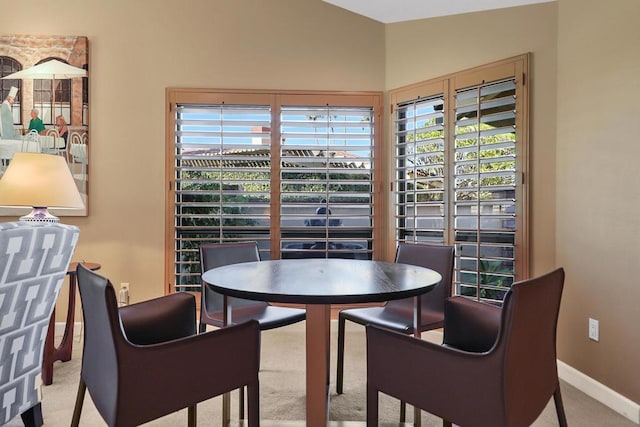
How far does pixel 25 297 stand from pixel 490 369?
1666 mm

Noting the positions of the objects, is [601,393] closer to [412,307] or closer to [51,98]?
[412,307]

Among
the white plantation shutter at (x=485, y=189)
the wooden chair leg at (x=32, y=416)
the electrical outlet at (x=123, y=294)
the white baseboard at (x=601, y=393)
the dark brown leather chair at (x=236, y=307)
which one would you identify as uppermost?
the white plantation shutter at (x=485, y=189)

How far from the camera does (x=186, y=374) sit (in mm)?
1210

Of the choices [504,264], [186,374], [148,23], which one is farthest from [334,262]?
[148,23]

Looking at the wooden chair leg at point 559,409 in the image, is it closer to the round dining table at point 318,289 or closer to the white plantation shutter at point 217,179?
the round dining table at point 318,289

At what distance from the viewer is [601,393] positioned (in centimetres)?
211

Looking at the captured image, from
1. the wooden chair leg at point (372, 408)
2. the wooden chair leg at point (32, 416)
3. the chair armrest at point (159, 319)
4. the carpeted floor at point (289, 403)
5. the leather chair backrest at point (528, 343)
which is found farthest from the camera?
the carpeted floor at point (289, 403)

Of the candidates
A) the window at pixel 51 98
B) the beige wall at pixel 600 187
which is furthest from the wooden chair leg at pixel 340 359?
the window at pixel 51 98

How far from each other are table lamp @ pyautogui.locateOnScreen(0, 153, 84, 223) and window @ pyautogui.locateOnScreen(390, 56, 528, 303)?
8.13 ft

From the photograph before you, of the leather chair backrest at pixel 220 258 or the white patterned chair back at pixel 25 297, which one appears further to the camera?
the leather chair backrest at pixel 220 258

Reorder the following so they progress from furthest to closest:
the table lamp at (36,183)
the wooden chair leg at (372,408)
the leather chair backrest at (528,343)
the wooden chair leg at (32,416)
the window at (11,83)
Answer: the window at (11,83) < the table lamp at (36,183) < the wooden chair leg at (32,416) < the wooden chair leg at (372,408) < the leather chair backrest at (528,343)

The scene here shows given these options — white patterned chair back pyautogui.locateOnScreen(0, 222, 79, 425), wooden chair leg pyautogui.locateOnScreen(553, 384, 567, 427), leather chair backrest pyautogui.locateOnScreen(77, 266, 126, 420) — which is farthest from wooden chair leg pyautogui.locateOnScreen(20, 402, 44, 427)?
wooden chair leg pyautogui.locateOnScreen(553, 384, 567, 427)

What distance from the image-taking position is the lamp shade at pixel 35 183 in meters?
2.29

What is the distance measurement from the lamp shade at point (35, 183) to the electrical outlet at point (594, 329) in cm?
326
